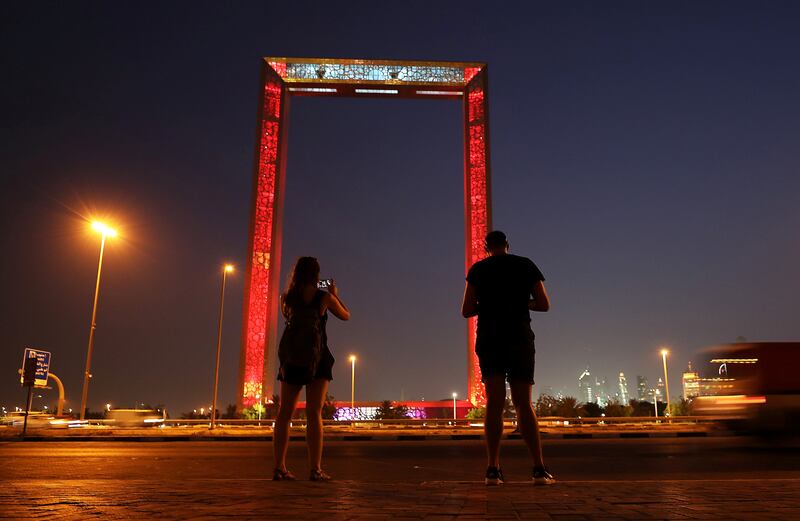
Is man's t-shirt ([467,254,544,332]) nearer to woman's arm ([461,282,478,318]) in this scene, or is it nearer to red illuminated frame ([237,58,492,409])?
woman's arm ([461,282,478,318])

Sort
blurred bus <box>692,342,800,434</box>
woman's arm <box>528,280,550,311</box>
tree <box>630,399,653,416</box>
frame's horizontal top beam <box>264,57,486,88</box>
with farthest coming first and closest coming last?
tree <box>630,399,653,416</box> → frame's horizontal top beam <box>264,57,486,88</box> → blurred bus <box>692,342,800,434</box> → woman's arm <box>528,280,550,311</box>

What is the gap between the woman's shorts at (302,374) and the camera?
421 cm

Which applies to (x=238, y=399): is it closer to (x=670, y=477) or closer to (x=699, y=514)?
(x=670, y=477)

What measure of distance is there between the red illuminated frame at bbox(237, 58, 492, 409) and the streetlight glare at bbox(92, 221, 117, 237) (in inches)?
392

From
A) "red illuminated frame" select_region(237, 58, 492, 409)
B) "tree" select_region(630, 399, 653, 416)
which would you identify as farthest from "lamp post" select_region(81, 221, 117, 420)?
"tree" select_region(630, 399, 653, 416)

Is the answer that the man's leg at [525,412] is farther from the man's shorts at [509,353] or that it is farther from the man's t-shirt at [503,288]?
the man's t-shirt at [503,288]

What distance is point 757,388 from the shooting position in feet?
32.4

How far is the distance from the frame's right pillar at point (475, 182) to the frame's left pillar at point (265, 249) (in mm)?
10227

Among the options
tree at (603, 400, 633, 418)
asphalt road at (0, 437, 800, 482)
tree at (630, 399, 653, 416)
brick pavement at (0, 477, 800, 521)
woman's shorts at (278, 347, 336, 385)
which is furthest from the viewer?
tree at (630, 399, 653, 416)

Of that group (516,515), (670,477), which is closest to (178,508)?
(516,515)

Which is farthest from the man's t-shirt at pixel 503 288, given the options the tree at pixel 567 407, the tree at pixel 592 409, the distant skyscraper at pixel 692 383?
the tree at pixel 592 409

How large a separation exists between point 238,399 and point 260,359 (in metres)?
2.18

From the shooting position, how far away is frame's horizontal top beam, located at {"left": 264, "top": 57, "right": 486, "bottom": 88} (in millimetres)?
35781

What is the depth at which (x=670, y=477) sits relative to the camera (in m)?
5.16
